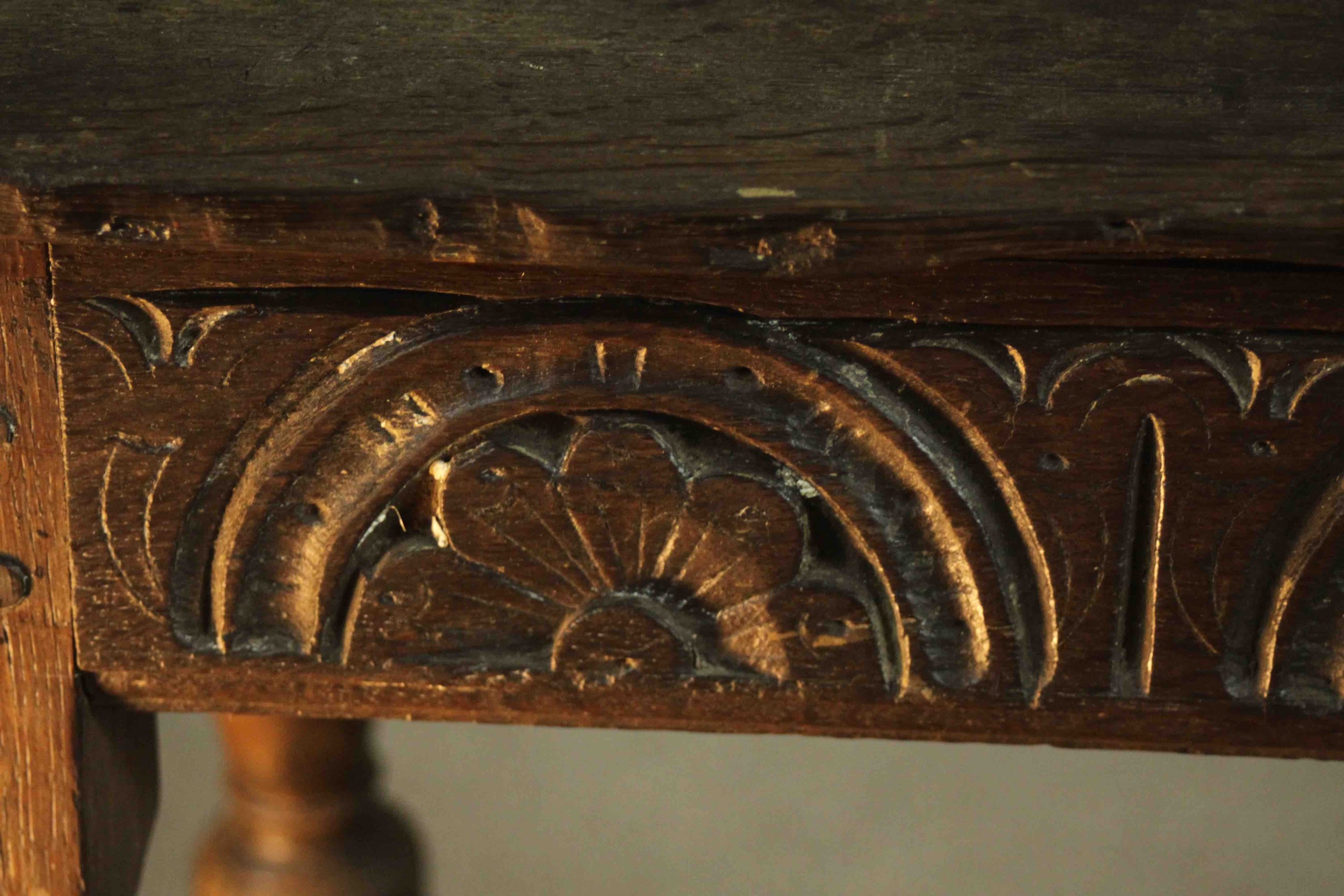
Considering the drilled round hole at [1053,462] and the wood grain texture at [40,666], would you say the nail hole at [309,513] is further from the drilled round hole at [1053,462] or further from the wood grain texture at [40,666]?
the drilled round hole at [1053,462]

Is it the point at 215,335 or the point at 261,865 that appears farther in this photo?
the point at 261,865

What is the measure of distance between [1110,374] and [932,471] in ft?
0.22

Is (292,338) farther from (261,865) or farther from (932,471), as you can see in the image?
(261,865)

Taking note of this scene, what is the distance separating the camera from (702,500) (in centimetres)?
55

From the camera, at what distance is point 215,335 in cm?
53

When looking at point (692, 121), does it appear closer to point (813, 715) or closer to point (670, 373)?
point (670, 373)

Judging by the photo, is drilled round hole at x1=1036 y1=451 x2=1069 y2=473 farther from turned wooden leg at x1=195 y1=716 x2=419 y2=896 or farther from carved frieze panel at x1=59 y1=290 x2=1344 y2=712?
turned wooden leg at x1=195 y1=716 x2=419 y2=896

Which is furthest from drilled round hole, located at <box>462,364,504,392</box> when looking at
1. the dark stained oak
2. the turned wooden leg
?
the turned wooden leg

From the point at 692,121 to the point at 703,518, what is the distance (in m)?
0.14

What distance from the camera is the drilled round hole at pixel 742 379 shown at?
530 mm

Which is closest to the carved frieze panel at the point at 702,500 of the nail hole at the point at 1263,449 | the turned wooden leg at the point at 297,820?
the nail hole at the point at 1263,449

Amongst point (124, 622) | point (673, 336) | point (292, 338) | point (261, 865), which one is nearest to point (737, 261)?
point (673, 336)

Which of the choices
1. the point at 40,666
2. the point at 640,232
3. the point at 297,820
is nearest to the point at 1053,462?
the point at 640,232

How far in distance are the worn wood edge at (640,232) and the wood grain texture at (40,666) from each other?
66 millimetres
